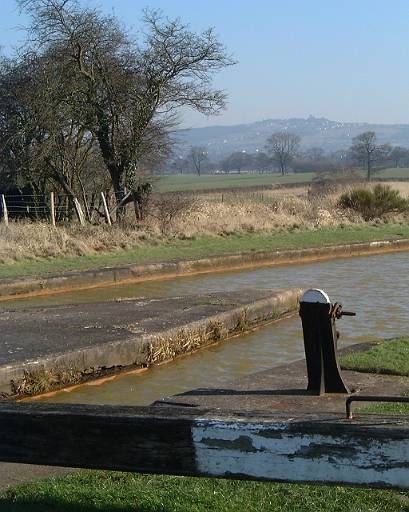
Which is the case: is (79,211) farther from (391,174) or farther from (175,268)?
(391,174)

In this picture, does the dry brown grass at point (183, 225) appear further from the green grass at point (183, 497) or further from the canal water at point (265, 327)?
the green grass at point (183, 497)

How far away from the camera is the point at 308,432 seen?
3.74 meters

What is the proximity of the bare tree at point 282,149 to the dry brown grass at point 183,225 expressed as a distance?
88107 mm

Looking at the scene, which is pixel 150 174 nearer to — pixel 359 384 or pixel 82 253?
pixel 82 253

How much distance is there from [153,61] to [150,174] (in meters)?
4.25

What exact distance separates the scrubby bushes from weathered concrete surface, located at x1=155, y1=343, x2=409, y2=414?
2353 centimetres

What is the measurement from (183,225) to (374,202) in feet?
29.7

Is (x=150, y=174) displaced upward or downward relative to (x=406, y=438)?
upward

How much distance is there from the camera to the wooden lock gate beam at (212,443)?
3.65 metres

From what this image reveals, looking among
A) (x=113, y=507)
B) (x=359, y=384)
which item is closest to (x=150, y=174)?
(x=359, y=384)

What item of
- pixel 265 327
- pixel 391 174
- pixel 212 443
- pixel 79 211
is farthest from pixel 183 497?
pixel 391 174

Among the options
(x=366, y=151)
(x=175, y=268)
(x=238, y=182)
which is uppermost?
(x=366, y=151)

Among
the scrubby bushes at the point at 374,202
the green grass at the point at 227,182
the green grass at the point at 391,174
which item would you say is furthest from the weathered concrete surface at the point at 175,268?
the green grass at the point at 391,174

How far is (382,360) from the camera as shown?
28.7 ft
